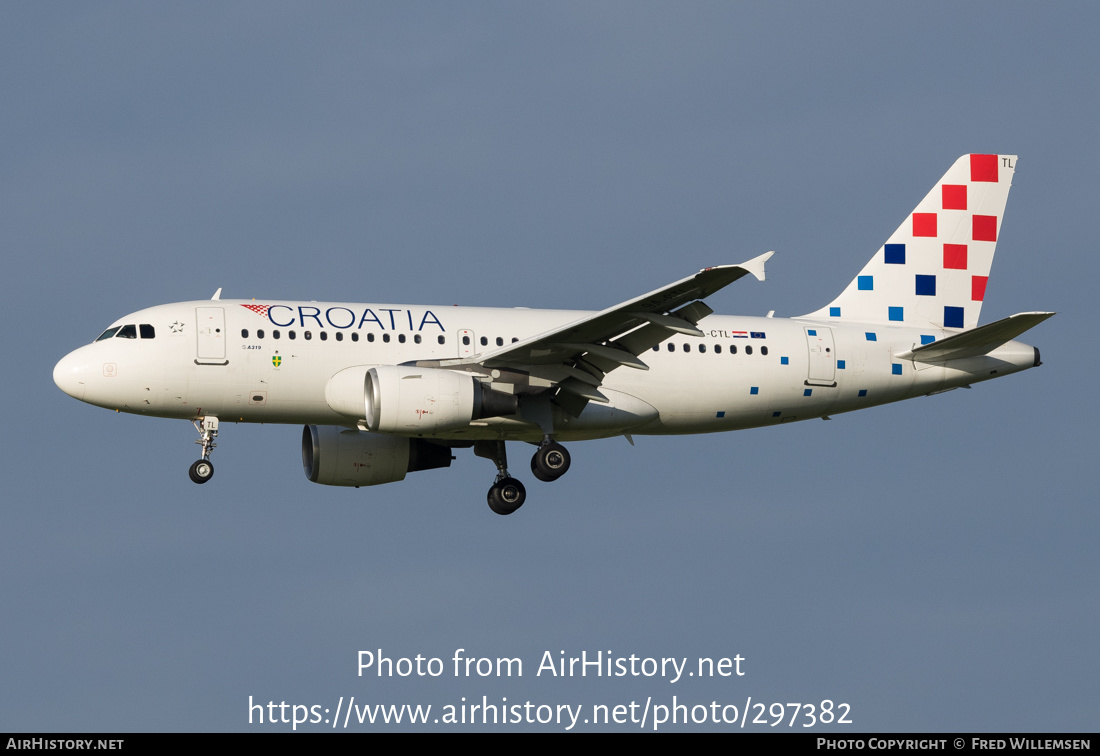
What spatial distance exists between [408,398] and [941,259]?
15925 mm

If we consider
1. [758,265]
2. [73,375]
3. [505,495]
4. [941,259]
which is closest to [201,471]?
[73,375]

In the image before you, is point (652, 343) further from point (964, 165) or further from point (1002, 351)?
point (964, 165)

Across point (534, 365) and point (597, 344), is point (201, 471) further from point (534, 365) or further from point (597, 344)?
point (597, 344)

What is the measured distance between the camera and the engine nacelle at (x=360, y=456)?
4231 cm

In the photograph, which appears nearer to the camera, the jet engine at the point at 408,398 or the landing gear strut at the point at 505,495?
the jet engine at the point at 408,398

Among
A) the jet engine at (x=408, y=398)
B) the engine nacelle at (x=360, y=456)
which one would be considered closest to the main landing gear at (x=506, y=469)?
the engine nacelle at (x=360, y=456)

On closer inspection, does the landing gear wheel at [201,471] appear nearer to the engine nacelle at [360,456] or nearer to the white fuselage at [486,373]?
the white fuselage at [486,373]

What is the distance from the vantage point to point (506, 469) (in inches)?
1668

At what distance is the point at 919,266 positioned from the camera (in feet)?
147

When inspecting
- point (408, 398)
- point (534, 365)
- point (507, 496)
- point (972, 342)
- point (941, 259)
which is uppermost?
point (941, 259)

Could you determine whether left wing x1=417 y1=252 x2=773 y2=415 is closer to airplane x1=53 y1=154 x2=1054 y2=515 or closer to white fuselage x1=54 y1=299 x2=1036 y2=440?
airplane x1=53 y1=154 x2=1054 y2=515
